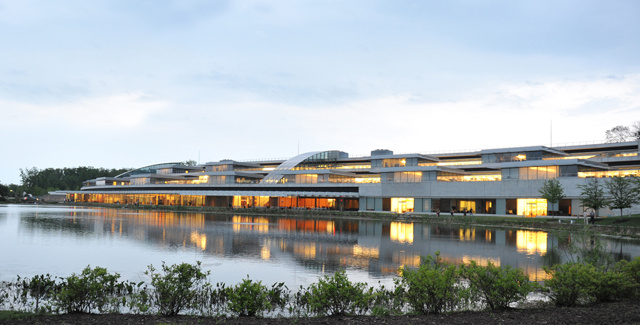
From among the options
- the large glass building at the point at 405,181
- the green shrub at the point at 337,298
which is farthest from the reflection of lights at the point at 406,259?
the large glass building at the point at 405,181

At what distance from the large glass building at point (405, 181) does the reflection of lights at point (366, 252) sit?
56.5m

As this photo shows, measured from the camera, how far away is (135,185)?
14762cm

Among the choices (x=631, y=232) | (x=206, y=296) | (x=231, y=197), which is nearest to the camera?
(x=206, y=296)

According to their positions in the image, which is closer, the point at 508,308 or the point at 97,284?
the point at 97,284

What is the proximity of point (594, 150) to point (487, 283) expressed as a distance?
335 feet

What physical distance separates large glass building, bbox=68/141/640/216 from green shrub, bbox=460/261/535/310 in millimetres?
69605

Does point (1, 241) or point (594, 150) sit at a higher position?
point (594, 150)

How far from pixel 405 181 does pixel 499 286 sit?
83134 millimetres

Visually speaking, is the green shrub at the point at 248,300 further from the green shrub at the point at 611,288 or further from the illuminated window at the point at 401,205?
the illuminated window at the point at 401,205

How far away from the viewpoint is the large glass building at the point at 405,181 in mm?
78438

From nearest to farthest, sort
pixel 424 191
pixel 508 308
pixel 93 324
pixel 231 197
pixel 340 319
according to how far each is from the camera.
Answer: pixel 93 324 → pixel 340 319 → pixel 508 308 → pixel 424 191 → pixel 231 197

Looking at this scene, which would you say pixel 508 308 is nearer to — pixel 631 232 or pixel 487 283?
pixel 487 283

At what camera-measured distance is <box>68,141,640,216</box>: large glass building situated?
7844 centimetres

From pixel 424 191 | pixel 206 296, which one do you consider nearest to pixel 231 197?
pixel 424 191
